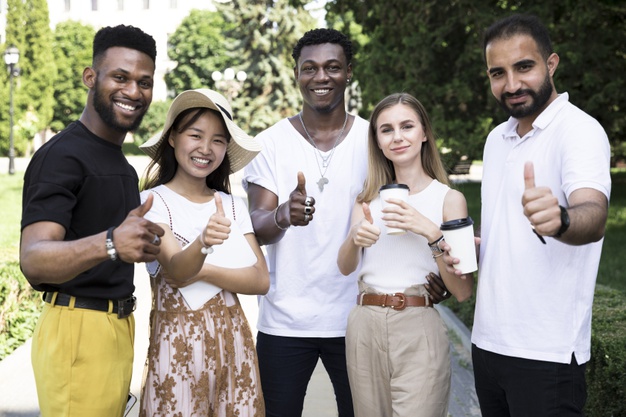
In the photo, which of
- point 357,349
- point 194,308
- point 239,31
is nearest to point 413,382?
point 357,349

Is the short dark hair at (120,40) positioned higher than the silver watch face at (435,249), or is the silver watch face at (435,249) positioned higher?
the short dark hair at (120,40)

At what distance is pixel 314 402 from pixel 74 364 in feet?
11.4

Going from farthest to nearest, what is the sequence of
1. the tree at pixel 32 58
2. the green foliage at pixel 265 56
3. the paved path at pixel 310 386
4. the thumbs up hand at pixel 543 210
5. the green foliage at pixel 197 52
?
the green foliage at pixel 197 52
the tree at pixel 32 58
the green foliage at pixel 265 56
the paved path at pixel 310 386
the thumbs up hand at pixel 543 210

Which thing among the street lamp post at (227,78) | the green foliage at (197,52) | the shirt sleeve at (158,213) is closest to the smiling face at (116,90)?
the shirt sleeve at (158,213)

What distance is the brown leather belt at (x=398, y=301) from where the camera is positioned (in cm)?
351

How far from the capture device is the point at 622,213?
55.5ft

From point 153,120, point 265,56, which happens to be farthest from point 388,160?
point 153,120

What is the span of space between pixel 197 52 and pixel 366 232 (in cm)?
6119

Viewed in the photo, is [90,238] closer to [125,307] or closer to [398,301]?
[125,307]

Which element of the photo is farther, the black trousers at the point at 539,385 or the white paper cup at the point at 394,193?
the white paper cup at the point at 394,193

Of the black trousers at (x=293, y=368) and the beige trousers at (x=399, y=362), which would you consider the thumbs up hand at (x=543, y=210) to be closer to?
the beige trousers at (x=399, y=362)

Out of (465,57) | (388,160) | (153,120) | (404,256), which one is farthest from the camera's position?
(153,120)

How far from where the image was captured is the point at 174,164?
3.67 metres

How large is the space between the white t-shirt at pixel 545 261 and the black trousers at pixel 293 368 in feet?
3.05
